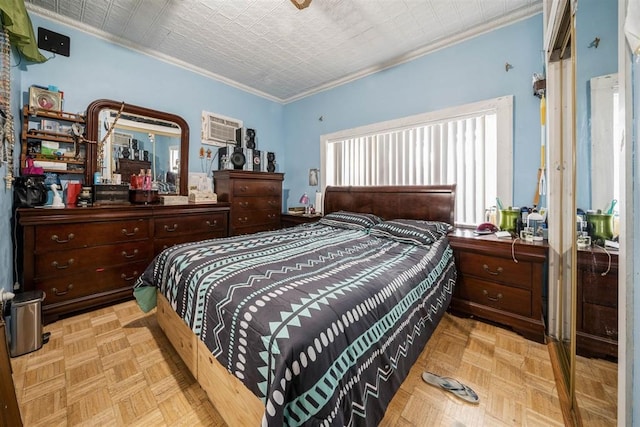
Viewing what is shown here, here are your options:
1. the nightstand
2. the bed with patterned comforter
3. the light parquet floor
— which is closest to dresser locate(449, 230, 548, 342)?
the light parquet floor

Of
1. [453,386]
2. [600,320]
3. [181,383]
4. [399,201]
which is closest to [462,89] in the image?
[399,201]

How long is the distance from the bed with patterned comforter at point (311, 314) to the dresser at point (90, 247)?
31.3 inches


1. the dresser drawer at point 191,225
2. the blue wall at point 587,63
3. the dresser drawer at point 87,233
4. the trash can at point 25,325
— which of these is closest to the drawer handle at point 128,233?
the dresser drawer at point 87,233

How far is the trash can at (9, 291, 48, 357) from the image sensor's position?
1698mm

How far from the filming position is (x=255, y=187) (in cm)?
354

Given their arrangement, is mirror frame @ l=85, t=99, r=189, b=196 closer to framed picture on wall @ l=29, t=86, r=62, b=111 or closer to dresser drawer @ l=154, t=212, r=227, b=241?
framed picture on wall @ l=29, t=86, r=62, b=111

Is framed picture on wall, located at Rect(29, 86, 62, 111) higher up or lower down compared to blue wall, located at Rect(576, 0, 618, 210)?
higher up

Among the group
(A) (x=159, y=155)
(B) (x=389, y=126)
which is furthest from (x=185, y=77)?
(B) (x=389, y=126)

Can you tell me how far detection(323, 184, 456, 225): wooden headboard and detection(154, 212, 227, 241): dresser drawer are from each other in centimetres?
144

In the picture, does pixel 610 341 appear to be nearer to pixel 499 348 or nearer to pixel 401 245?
pixel 499 348

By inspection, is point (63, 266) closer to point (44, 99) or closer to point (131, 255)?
point (131, 255)

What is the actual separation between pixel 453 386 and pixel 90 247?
9.88 feet

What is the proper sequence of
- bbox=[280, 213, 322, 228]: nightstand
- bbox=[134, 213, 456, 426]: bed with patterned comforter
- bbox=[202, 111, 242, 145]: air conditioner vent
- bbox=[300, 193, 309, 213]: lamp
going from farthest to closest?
1. bbox=[300, 193, 309, 213]: lamp
2. bbox=[280, 213, 322, 228]: nightstand
3. bbox=[202, 111, 242, 145]: air conditioner vent
4. bbox=[134, 213, 456, 426]: bed with patterned comforter

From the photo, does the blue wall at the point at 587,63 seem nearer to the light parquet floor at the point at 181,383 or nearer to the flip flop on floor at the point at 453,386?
the light parquet floor at the point at 181,383
